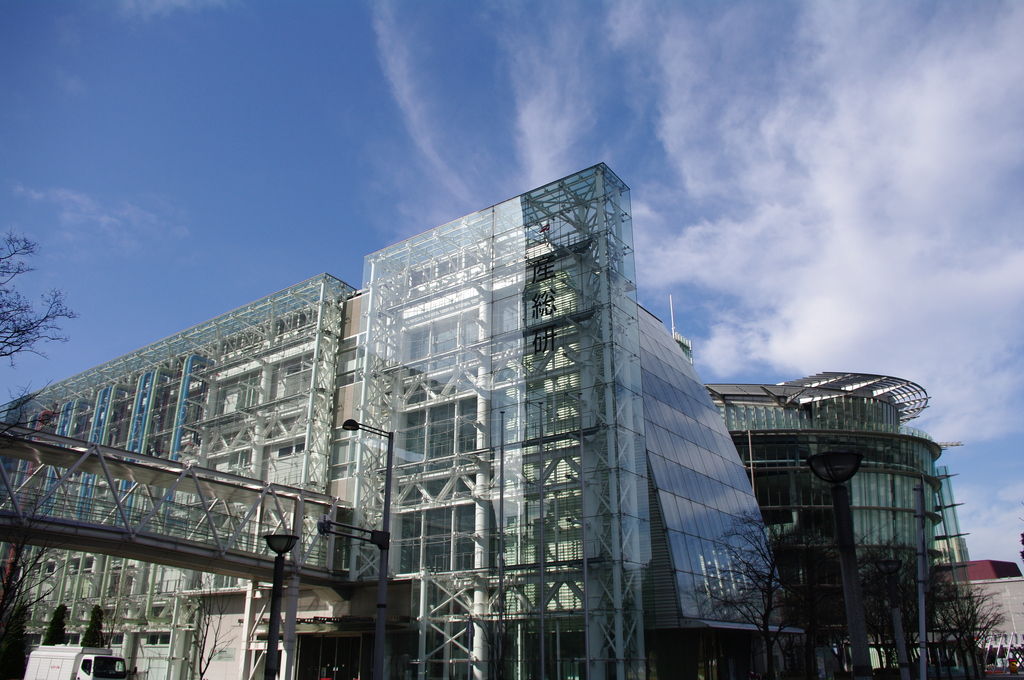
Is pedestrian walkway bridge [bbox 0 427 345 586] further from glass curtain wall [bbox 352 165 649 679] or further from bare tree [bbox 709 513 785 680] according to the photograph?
bare tree [bbox 709 513 785 680]

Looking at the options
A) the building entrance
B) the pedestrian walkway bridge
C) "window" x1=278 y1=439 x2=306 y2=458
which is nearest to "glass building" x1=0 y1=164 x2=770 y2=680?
the building entrance

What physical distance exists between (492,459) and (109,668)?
1945cm

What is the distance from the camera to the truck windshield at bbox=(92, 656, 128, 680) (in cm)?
3500

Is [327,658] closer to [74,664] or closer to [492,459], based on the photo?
[74,664]

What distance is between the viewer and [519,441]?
35.0 m

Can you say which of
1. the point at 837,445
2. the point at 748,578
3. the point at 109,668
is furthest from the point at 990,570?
the point at 109,668

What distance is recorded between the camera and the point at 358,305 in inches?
1853

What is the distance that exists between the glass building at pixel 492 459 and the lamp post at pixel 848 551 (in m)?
20.4

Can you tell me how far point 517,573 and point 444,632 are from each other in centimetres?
464

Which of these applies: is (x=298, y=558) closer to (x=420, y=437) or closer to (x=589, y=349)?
(x=420, y=437)

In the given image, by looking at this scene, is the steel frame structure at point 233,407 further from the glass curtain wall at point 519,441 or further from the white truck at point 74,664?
the white truck at point 74,664

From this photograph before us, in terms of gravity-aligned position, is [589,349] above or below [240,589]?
above

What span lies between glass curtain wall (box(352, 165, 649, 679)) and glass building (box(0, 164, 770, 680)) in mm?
101

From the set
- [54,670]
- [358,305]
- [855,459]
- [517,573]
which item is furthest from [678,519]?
[54,670]
